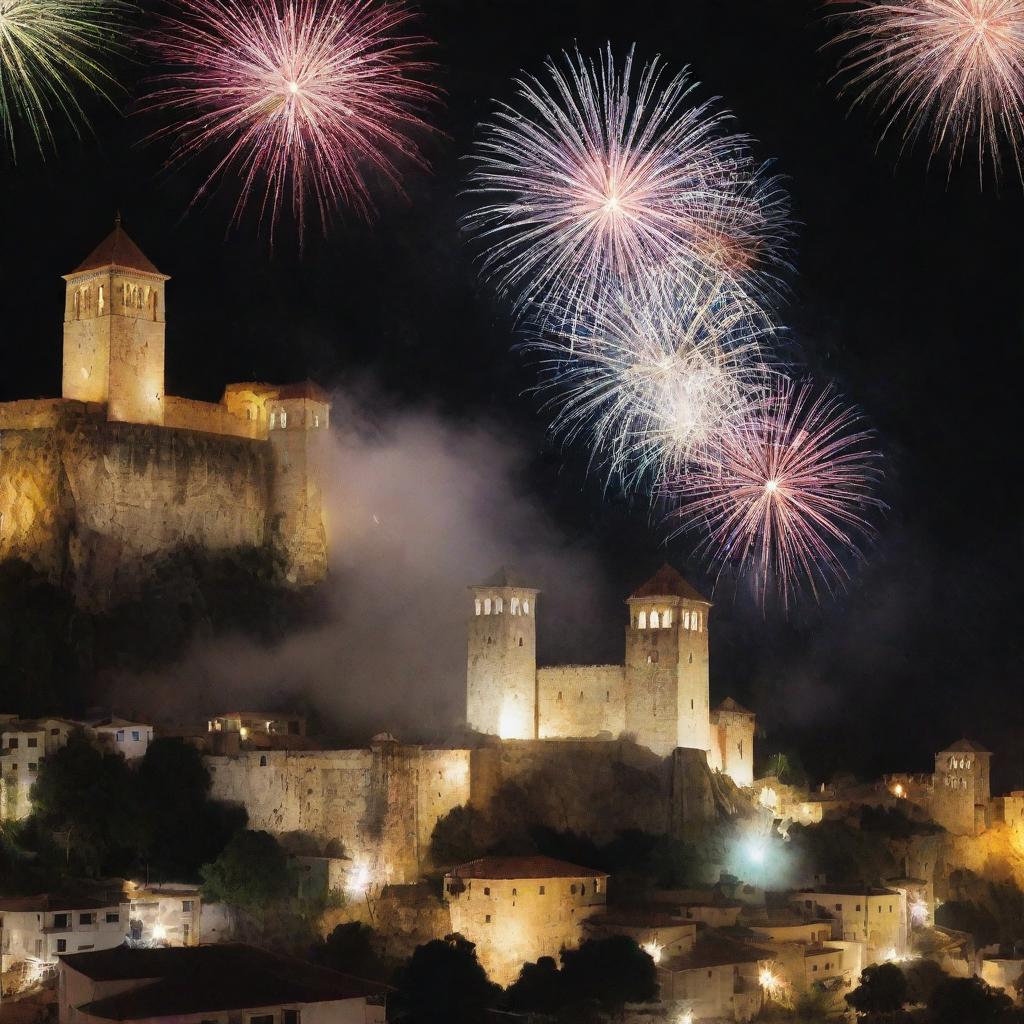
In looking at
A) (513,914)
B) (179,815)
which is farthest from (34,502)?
(513,914)

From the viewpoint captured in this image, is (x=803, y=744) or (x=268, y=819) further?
(x=803, y=744)

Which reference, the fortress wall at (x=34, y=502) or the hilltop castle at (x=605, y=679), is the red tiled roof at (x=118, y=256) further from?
the hilltop castle at (x=605, y=679)

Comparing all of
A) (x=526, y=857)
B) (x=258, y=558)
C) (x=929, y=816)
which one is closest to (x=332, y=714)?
(x=258, y=558)

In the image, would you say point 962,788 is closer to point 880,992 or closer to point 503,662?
point 880,992

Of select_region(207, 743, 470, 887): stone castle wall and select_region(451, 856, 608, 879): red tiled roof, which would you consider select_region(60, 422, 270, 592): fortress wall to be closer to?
select_region(207, 743, 470, 887): stone castle wall

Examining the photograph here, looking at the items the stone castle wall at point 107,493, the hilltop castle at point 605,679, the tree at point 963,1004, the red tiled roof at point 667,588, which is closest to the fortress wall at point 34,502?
the stone castle wall at point 107,493

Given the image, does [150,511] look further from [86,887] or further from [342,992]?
[342,992]
